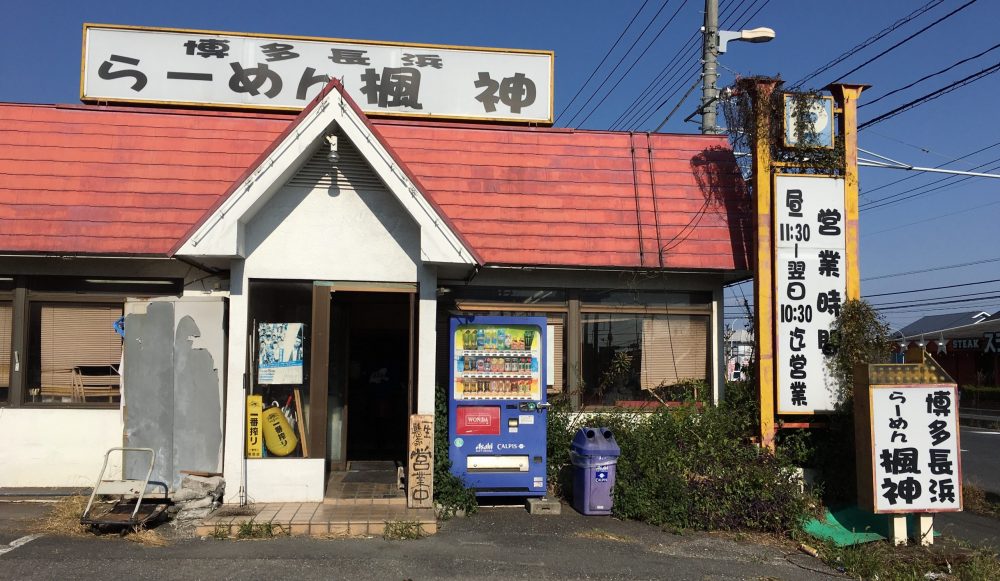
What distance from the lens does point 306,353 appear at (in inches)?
338

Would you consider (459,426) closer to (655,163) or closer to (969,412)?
(655,163)

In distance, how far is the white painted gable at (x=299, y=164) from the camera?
25.7 feet

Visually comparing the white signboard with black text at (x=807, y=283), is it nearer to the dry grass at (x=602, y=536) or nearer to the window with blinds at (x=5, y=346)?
the dry grass at (x=602, y=536)

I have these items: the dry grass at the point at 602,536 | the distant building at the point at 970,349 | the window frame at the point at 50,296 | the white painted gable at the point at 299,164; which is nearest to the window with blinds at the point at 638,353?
the dry grass at the point at 602,536

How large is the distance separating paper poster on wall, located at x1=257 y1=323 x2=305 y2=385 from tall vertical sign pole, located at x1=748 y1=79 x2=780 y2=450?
19.2 ft

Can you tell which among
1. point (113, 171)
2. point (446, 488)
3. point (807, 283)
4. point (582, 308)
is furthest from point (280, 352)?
→ point (807, 283)

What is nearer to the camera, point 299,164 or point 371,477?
point 299,164

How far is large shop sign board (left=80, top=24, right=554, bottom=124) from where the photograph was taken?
1123cm

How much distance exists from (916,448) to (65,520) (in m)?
9.46

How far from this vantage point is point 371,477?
9680 mm

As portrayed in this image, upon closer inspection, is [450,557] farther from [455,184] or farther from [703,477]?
[455,184]

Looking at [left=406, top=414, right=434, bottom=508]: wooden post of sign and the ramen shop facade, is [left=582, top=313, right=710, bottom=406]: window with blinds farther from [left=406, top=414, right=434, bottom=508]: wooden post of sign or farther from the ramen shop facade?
[left=406, top=414, right=434, bottom=508]: wooden post of sign

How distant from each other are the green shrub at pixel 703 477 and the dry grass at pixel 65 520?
5.58m

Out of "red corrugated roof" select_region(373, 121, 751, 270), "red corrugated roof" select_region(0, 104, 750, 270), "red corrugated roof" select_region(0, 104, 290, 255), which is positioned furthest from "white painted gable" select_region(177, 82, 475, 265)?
"red corrugated roof" select_region(0, 104, 290, 255)
